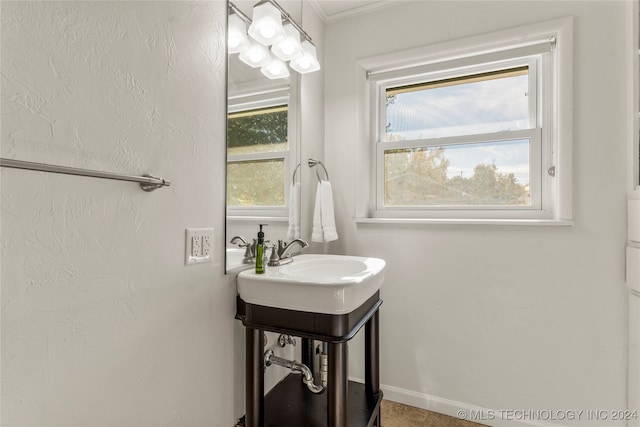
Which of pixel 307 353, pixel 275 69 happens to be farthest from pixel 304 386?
pixel 275 69

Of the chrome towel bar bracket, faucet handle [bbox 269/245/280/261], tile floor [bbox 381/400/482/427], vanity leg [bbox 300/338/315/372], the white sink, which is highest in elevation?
the chrome towel bar bracket

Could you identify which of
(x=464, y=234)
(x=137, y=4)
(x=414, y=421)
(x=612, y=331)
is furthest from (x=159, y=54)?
(x=612, y=331)

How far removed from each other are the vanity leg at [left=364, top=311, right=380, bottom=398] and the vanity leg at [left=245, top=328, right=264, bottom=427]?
1.77 ft

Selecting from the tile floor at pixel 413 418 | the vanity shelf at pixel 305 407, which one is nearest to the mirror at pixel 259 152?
the vanity shelf at pixel 305 407

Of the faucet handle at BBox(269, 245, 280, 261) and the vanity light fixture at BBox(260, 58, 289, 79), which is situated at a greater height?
the vanity light fixture at BBox(260, 58, 289, 79)

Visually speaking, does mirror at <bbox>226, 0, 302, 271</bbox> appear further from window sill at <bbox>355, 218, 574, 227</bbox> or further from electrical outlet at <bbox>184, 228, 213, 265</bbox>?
window sill at <bbox>355, 218, 574, 227</bbox>

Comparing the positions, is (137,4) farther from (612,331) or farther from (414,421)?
(612,331)

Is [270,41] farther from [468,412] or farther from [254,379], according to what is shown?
[468,412]

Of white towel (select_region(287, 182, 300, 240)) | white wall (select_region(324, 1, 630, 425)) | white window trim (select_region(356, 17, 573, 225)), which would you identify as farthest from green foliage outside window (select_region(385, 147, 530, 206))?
white towel (select_region(287, 182, 300, 240))

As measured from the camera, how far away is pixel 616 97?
139cm

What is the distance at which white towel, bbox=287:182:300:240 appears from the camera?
1.60m

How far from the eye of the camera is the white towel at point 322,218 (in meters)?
1.70

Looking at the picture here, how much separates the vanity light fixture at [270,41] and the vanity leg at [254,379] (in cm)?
110

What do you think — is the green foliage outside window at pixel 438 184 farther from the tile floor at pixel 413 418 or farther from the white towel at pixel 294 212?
the tile floor at pixel 413 418
